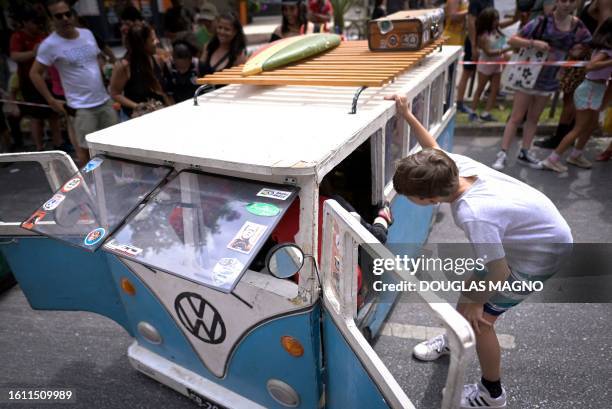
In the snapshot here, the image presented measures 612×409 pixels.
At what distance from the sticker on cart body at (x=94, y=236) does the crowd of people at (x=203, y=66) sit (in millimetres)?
2722

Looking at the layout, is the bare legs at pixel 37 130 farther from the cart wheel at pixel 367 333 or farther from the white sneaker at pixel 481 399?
the white sneaker at pixel 481 399

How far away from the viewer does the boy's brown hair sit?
1.88 metres

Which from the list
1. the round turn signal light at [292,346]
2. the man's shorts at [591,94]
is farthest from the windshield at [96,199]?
the man's shorts at [591,94]

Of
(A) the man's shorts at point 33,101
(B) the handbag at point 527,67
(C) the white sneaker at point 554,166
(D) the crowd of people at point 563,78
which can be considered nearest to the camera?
(D) the crowd of people at point 563,78

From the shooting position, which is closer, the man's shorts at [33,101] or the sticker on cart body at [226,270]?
the sticker on cart body at [226,270]

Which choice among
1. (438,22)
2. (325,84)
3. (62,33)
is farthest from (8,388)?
(438,22)

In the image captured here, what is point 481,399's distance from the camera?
7.98 ft

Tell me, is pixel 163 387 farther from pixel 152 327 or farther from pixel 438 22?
pixel 438 22

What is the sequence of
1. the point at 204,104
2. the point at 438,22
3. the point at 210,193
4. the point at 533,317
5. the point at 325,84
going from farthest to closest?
the point at 438,22 < the point at 533,317 < the point at 204,104 < the point at 325,84 < the point at 210,193

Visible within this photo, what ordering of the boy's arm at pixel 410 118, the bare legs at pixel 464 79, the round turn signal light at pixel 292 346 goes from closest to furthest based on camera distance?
the round turn signal light at pixel 292 346, the boy's arm at pixel 410 118, the bare legs at pixel 464 79

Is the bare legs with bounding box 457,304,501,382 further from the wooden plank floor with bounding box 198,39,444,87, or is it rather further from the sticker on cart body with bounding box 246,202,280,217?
the wooden plank floor with bounding box 198,39,444,87

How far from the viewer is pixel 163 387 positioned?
2.80 metres

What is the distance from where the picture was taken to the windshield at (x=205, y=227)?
1.65 m

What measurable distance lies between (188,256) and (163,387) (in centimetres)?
147
